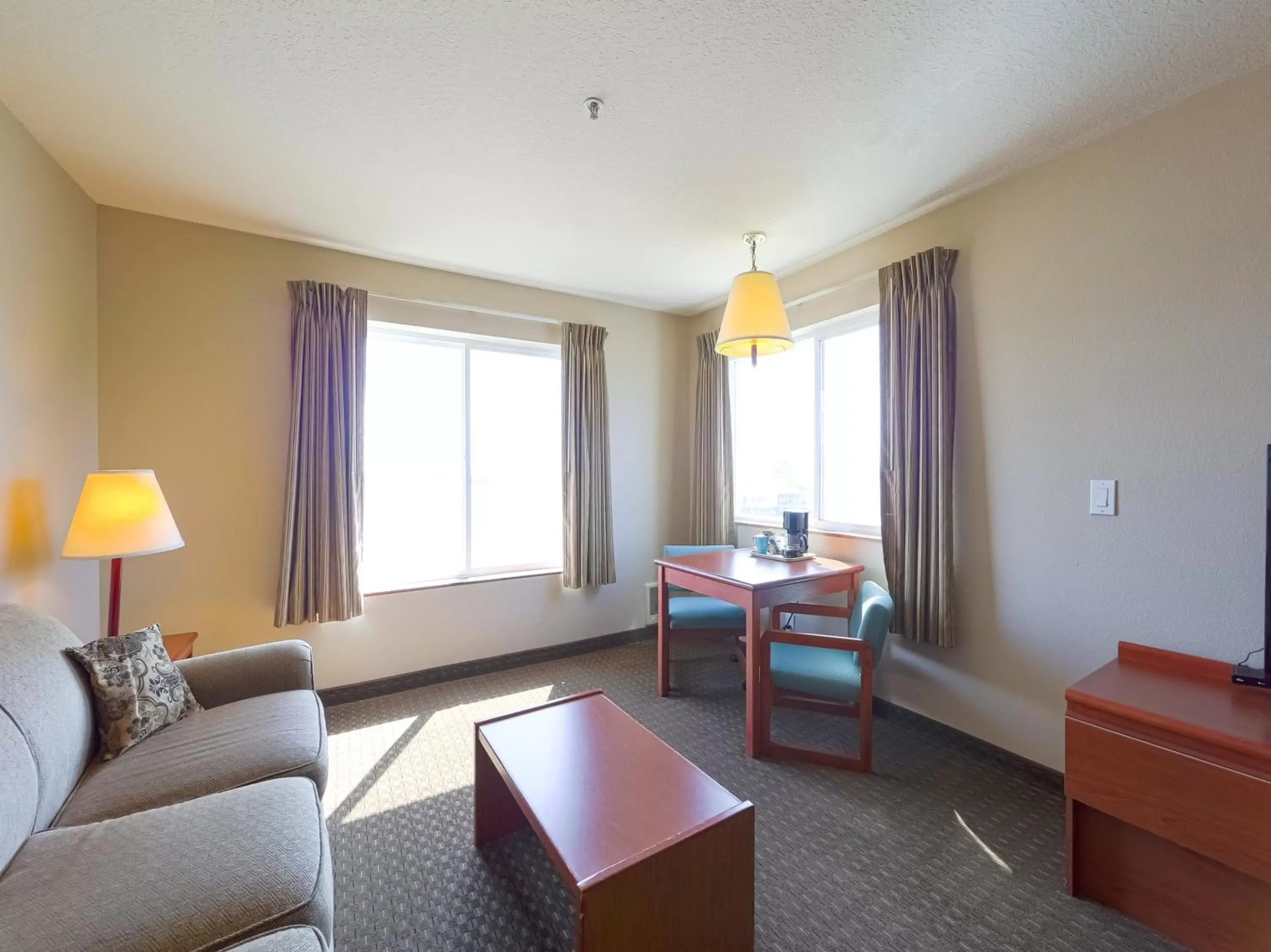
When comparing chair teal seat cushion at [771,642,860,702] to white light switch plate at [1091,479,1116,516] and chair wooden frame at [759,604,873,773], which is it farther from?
white light switch plate at [1091,479,1116,516]

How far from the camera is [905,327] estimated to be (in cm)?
251

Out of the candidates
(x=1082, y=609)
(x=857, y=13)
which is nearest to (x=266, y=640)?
(x=857, y=13)

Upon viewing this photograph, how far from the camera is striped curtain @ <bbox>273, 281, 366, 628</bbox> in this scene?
272cm

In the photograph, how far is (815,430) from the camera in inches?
124

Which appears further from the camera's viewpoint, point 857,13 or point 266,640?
point 266,640

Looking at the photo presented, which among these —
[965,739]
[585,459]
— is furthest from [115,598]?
[965,739]

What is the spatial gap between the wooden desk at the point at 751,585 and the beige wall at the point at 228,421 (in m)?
1.14

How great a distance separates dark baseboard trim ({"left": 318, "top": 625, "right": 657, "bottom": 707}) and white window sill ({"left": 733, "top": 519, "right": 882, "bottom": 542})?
1.12 m

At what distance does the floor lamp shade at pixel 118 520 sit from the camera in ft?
6.12

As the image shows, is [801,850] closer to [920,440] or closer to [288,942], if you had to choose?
[288,942]

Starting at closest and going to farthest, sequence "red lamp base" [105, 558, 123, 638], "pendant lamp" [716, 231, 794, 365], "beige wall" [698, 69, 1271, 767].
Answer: "beige wall" [698, 69, 1271, 767] → "red lamp base" [105, 558, 123, 638] → "pendant lamp" [716, 231, 794, 365]

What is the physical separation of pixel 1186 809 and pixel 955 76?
221 cm

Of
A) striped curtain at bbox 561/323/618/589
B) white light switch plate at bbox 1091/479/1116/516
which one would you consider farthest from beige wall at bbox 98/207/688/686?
white light switch plate at bbox 1091/479/1116/516

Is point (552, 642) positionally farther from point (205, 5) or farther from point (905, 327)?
point (205, 5)
